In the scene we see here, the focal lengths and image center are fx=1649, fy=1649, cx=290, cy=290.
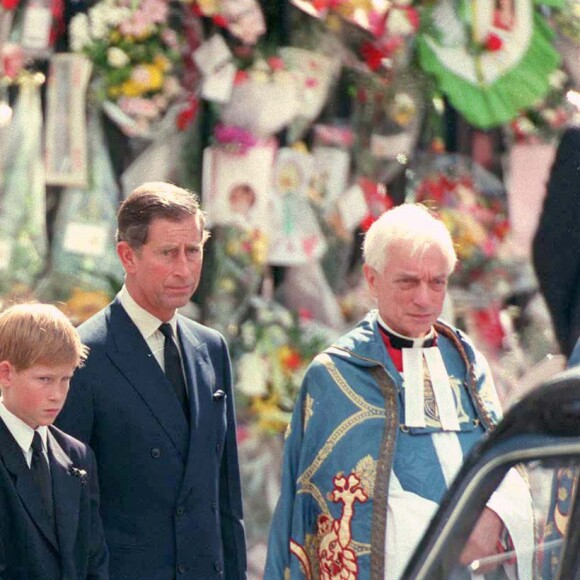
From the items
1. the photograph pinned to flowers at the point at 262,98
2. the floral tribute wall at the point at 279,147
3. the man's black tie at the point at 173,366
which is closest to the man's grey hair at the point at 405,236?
the man's black tie at the point at 173,366

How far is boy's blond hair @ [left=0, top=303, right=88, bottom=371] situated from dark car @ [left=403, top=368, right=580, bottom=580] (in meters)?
1.37

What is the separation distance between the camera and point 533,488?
2924 mm

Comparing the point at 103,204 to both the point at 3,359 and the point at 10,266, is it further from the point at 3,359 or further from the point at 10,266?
the point at 3,359

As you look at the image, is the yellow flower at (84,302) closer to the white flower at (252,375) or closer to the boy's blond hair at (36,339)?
the white flower at (252,375)

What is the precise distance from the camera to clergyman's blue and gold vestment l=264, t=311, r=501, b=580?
4.49 meters

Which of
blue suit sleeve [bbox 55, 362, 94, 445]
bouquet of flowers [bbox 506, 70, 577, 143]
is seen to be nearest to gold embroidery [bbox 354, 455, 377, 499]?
blue suit sleeve [bbox 55, 362, 94, 445]

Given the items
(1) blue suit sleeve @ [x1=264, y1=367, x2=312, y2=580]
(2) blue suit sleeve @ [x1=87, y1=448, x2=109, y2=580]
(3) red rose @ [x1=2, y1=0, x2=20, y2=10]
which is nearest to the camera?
(2) blue suit sleeve @ [x1=87, y1=448, x2=109, y2=580]

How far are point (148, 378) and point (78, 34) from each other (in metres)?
3.08

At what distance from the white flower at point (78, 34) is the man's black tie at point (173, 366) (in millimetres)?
2893

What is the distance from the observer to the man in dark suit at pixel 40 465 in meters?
3.96

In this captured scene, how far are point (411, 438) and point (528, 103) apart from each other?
446cm

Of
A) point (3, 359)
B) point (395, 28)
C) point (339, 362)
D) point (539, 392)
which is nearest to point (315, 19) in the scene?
point (395, 28)

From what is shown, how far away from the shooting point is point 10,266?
7047mm

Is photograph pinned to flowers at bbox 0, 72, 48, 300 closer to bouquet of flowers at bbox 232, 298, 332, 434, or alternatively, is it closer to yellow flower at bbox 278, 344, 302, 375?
bouquet of flowers at bbox 232, 298, 332, 434
